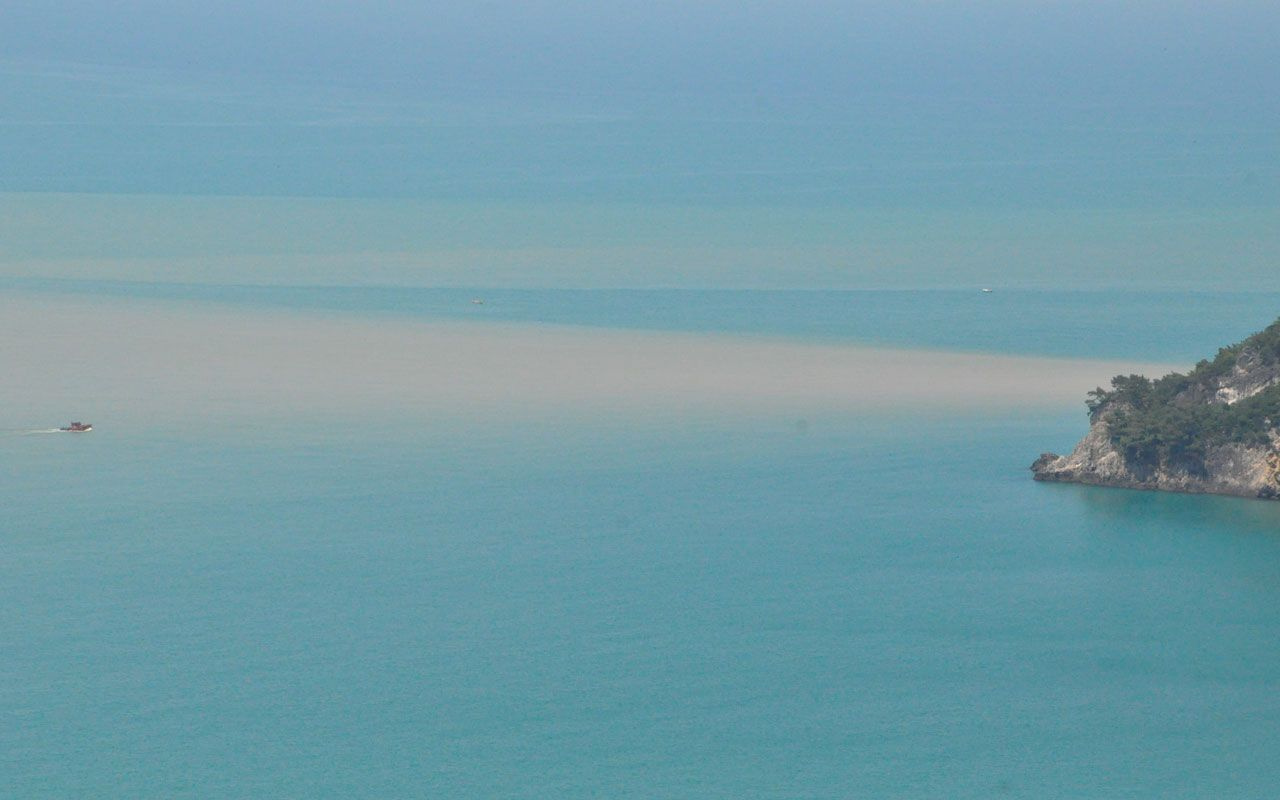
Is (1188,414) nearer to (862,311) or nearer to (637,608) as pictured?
(637,608)

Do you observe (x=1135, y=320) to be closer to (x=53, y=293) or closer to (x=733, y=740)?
(x=53, y=293)

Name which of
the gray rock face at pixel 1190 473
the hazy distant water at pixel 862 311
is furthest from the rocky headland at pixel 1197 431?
the hazy distant water at pixel 862 311

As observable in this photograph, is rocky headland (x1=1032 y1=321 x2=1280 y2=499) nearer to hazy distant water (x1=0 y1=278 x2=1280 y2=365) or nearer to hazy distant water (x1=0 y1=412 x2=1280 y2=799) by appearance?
hazy distant water (x1=0 y1=412 x2=1280 y2=799)

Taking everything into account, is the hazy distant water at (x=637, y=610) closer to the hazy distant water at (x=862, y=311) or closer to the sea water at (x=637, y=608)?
the sea water at (x=637, y=608)

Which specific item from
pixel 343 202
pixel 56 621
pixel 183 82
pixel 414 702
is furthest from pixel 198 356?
pixel 183 82

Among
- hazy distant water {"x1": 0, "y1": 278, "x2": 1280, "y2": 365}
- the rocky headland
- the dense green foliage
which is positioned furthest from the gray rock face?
hazy distant water {"x1": 0, "y1": 278, "x2": 1280, "y2": 365}

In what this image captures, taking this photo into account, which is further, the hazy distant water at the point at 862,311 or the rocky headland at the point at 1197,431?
the hazy distant water at the point at 862,311
